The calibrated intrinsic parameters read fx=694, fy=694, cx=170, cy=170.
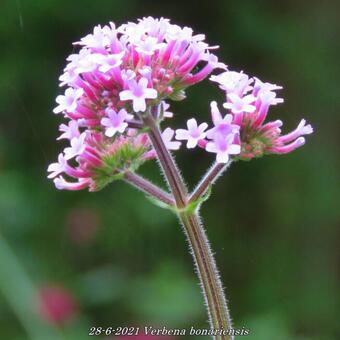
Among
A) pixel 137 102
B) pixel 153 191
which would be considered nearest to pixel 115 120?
pixel 137 102

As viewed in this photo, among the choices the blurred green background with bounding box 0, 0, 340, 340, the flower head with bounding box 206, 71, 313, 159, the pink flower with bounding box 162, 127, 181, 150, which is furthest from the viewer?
the blurred green background with bounding box 0, 0, 340, 340

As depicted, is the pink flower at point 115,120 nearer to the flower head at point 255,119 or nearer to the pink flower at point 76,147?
the pink flower at point 76,147

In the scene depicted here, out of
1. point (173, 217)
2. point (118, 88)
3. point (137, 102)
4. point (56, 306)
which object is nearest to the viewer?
point (137, 102)

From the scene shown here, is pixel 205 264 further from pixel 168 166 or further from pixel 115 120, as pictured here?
pixel 115 120

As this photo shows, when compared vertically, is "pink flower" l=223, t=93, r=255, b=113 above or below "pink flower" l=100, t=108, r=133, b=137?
below

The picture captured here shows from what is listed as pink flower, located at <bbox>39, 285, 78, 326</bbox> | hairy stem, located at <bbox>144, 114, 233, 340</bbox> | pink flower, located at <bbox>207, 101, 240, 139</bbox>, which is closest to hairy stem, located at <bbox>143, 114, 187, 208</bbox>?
hairy stem, located at <bbox>144, 114, 233, 340</bbox>

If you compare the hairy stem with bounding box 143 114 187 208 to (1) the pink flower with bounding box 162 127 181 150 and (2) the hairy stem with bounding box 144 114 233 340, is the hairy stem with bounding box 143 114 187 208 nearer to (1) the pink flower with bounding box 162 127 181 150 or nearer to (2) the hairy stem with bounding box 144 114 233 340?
(2) the hairy stem with bounding box 144 114 233 340

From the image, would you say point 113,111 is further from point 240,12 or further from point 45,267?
point 240,12
